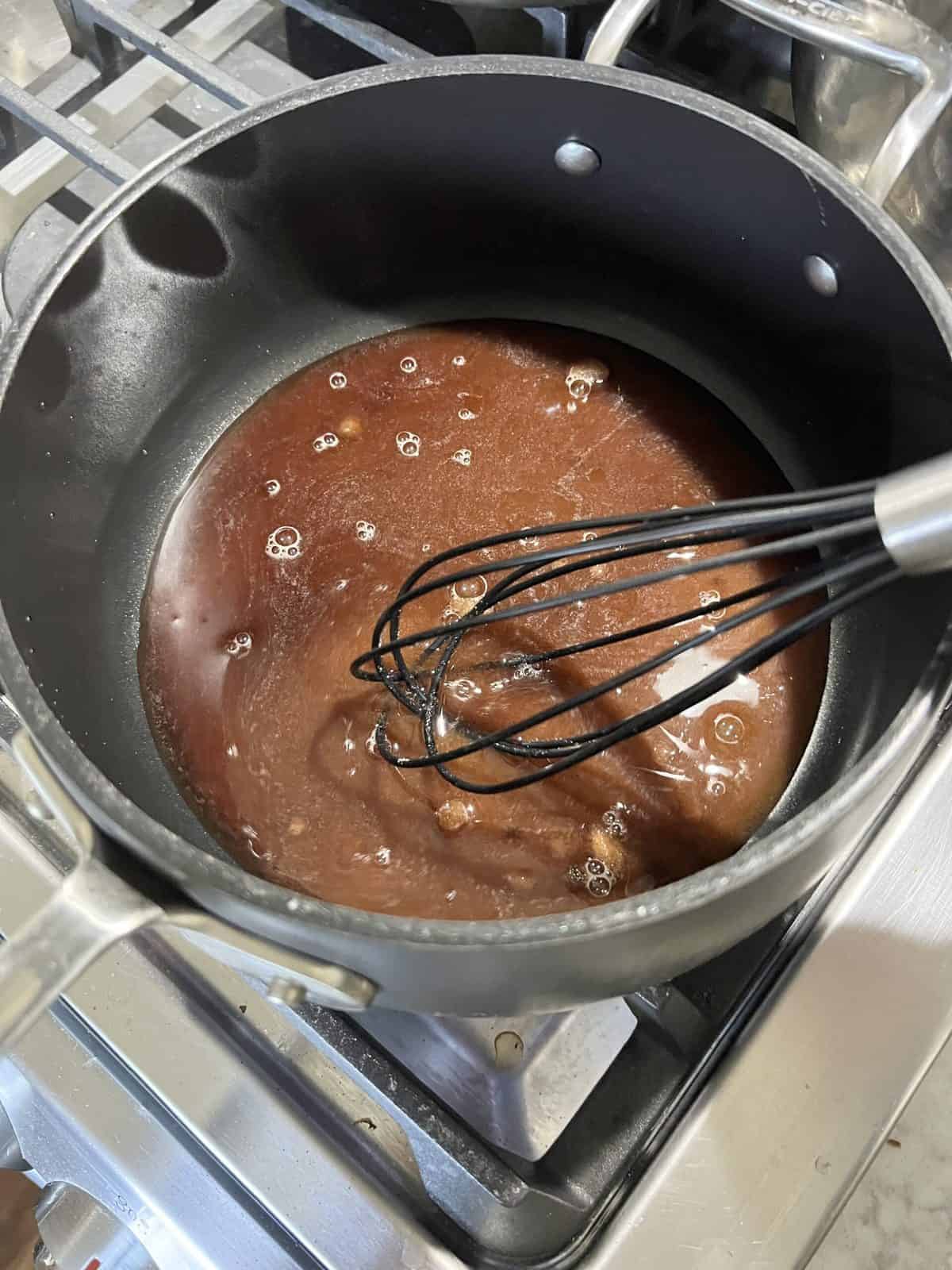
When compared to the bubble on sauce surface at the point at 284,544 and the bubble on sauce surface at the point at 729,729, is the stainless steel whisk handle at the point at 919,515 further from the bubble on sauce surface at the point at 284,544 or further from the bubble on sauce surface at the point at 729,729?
the bubble on sauce surface at the point at 284,544

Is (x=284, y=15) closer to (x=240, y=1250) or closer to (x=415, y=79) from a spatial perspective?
(x=415, y=79)

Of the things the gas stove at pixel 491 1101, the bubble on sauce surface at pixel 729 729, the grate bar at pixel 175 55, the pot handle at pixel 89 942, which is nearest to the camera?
the pot handle at pixel 89 942

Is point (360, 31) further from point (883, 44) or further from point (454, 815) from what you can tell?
point (454, 815)

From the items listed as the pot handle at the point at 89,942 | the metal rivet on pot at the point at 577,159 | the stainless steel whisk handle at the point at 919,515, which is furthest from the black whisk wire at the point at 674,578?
the metal rivet on pot at the point at 577,159

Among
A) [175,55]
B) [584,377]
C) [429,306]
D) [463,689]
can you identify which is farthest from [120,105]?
[463,689]

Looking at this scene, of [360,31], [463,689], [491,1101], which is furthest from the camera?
[360,31]

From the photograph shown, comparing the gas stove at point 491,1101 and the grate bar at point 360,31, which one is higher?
the grate bar at point 360,31

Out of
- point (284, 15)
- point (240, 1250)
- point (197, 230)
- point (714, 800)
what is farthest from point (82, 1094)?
point (284, 15)

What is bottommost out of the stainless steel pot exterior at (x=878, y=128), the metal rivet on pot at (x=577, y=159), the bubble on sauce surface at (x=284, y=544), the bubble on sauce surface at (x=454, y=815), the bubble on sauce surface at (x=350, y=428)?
the bubble on sauce surface at (x=454, y=815)
